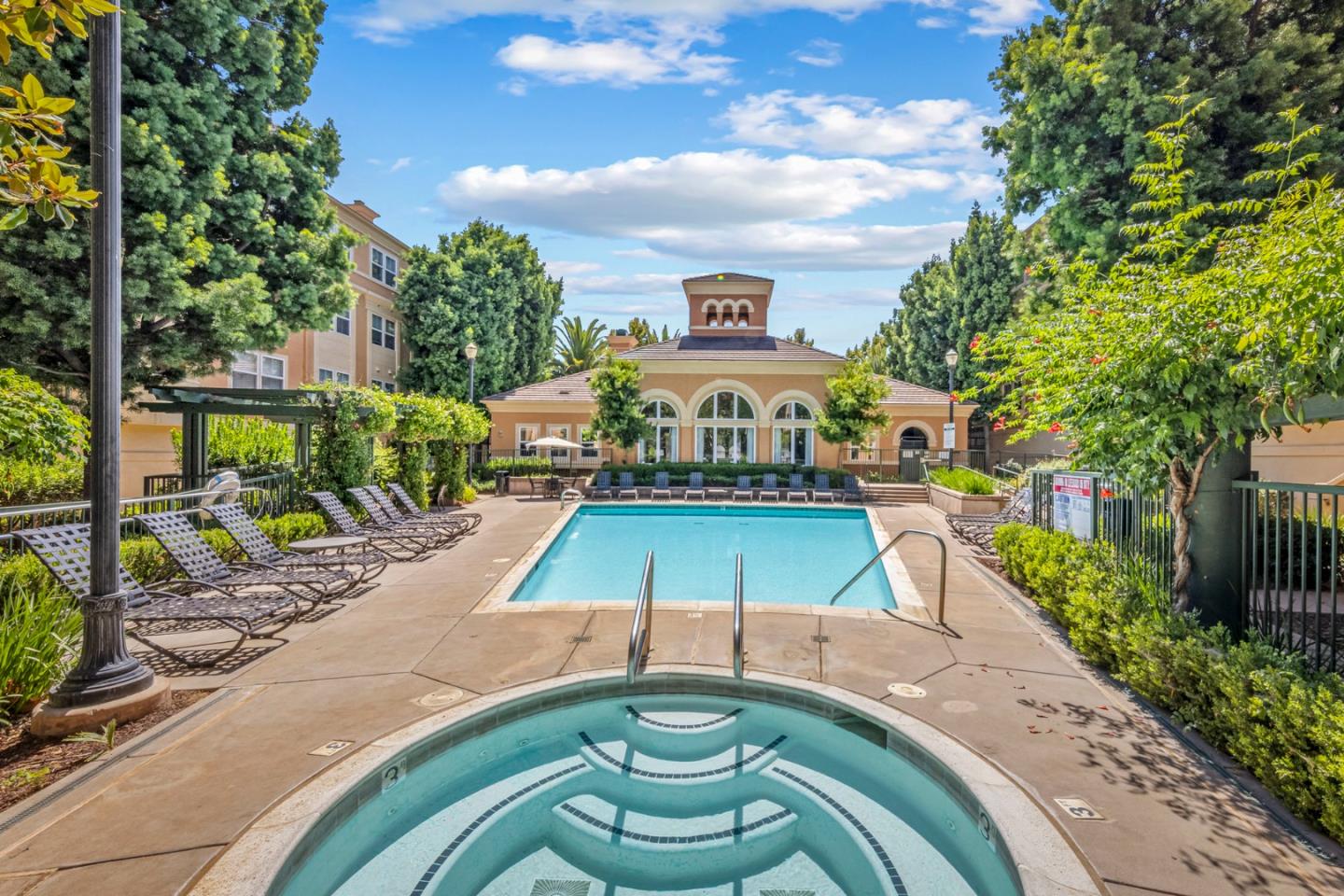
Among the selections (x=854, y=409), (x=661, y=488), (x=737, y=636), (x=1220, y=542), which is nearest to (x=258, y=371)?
(x=661, y=488)

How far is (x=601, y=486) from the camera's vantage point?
23016mm

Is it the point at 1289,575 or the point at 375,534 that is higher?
the point at 1289,575

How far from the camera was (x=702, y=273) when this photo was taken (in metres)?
29.4

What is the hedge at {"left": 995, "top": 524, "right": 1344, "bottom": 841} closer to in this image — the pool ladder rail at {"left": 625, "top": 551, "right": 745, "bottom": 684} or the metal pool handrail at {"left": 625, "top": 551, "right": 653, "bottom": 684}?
the pool ladder rail at {"left": 625, "top": 551, "right": 745, "bottom": 684}

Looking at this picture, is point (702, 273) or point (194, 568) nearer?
point (194, 568)

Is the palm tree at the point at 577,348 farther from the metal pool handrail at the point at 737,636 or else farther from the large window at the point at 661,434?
the metal pool handrail at the point at 737,636

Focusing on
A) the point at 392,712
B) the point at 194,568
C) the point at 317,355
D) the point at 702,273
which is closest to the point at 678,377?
the point at 702,273

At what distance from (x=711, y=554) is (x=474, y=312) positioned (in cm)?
2362

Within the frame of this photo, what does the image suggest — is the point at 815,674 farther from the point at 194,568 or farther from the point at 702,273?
the point at 702,273

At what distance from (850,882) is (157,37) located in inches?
619

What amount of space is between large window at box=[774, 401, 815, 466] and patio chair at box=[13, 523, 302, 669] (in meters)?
21.8

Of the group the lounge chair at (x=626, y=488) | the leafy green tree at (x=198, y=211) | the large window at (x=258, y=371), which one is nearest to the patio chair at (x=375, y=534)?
the leafy green tree at (x=198, y=211)

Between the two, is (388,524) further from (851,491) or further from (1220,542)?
(851,491)

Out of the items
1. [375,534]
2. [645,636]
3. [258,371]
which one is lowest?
[645,636]
